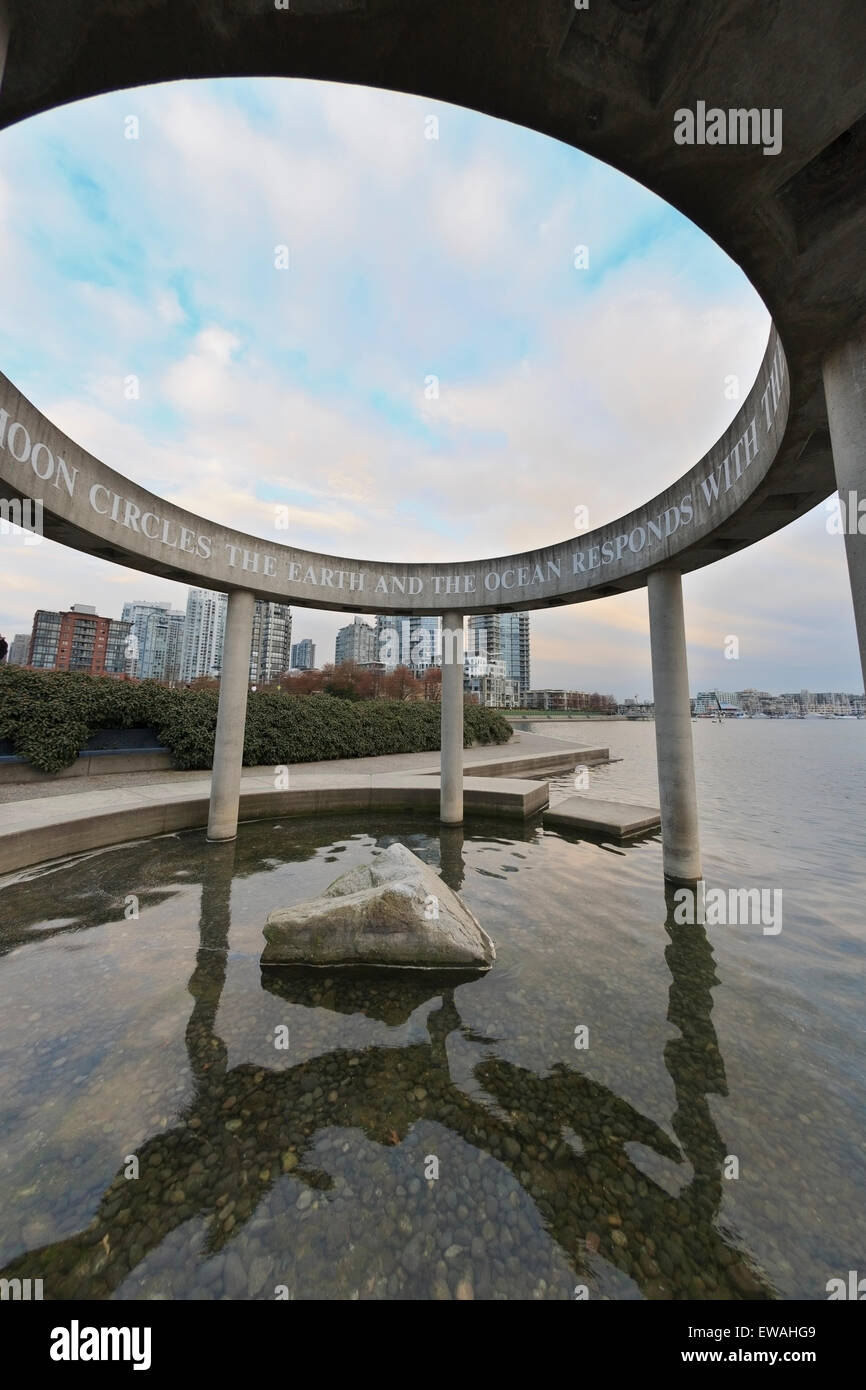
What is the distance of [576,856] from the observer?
401 inches

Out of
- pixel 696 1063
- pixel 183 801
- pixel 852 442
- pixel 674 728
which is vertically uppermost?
pixel 852 442

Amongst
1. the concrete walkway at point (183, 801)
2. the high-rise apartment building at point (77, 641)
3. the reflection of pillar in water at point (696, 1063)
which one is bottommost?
the reflection of pillar in water at point (696, 1063)

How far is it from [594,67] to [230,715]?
9.99 meters

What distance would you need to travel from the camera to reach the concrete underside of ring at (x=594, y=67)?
2.12 m

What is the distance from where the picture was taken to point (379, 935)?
5688 millimetres

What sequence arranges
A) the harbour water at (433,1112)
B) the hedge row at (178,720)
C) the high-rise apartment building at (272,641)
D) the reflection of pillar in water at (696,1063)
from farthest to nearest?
1. the high-rise apartment building at (272,641)
2. the hedge row at (178,720)
3. the reflection of pillar in water at (696,1063)
4. the harbour water at (433,1112)

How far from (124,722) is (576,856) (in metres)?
15.3

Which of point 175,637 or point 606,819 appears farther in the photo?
point 175,637

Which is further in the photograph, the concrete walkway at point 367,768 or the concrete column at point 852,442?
the concrete walkway at point 367,768

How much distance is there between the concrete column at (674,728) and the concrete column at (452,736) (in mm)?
4942

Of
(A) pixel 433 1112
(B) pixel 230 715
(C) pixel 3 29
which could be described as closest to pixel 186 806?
(B) pixel 230 715

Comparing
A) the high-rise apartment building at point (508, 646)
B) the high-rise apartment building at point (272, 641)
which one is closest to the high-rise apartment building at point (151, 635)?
the high-rise apartment building at point (272, 641)

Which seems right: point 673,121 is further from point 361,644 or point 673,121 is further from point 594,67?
point 361,644

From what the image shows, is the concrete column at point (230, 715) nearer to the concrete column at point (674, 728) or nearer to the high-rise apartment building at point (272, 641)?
the concrete column at point (674, 728)
